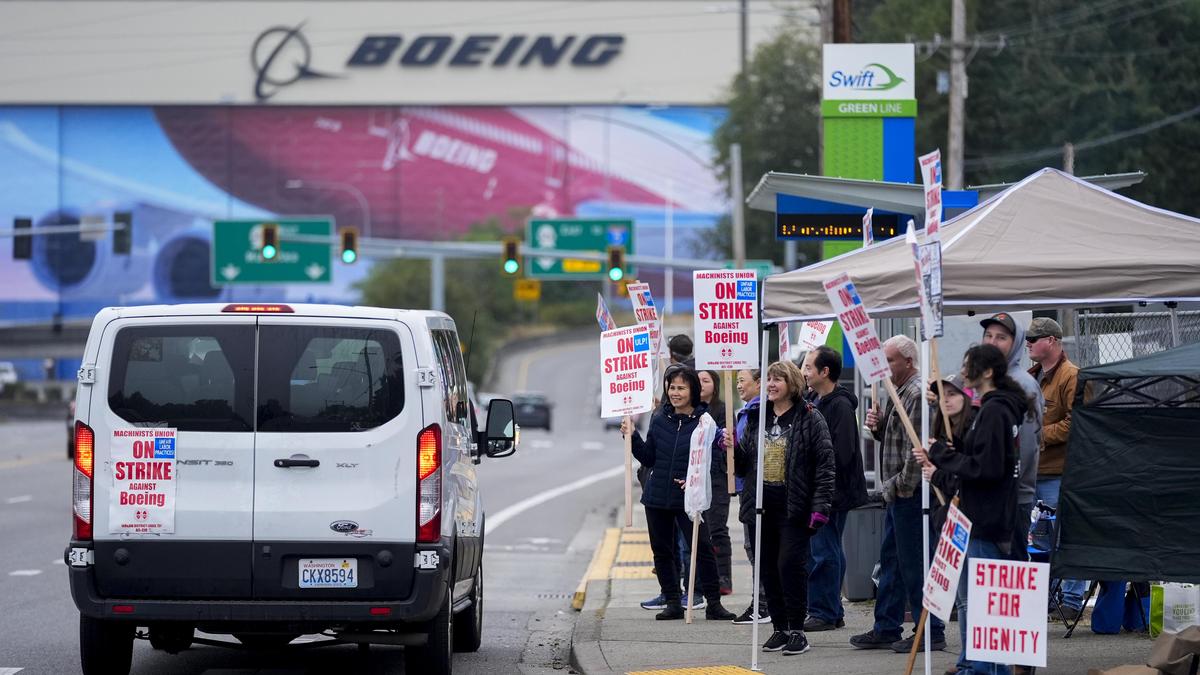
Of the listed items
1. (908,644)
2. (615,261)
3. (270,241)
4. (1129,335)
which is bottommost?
(908,644)

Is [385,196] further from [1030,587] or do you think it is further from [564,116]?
[1030,587]

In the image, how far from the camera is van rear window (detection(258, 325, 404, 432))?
28.6ft

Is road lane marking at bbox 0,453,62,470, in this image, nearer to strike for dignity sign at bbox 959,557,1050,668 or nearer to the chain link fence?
the chain link fence

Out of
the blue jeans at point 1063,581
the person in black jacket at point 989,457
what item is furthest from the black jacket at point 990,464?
the blue jeans at point 1063,581

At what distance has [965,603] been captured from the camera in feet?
28.1

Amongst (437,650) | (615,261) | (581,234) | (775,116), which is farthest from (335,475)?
(581,234)

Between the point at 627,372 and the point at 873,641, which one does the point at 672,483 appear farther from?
the point at 873,641

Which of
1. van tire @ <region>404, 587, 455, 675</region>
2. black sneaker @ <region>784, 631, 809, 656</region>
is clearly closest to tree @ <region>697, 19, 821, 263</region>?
black sneaker @ <region>784, 631, 809, 656</region>

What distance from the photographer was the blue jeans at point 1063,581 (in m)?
11.0

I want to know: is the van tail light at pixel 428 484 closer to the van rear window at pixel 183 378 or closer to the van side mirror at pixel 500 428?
the van rear window at pixel 183 378

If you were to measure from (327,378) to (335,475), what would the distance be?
0.51m

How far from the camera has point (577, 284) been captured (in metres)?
114

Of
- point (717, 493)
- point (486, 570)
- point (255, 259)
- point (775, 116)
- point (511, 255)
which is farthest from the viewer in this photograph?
point (255, 259)

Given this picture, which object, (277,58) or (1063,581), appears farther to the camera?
(277,58)
